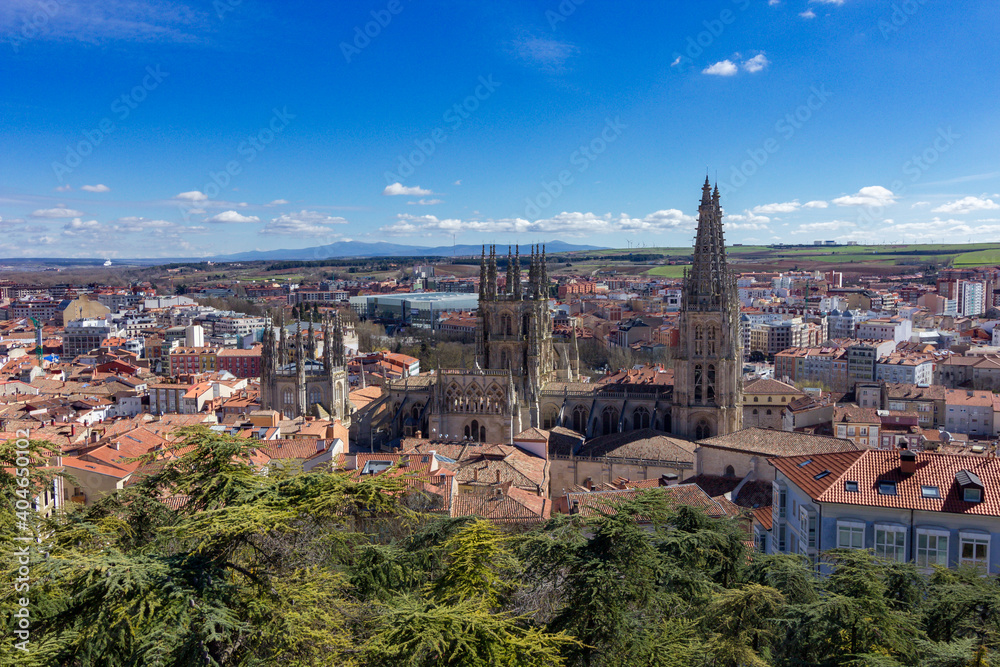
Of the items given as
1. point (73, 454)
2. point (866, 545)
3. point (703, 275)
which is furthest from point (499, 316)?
point (866, 545)

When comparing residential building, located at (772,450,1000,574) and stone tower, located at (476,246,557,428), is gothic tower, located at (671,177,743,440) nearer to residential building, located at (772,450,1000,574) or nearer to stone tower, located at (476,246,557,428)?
stone tower, located at (476,246,557,428)

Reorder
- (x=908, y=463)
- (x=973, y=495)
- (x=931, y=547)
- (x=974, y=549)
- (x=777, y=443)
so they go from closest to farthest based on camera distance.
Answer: (x=974, y=549) < (x=973, y=495) < (x=931, y=547) < (x=908, y=463) < (x=777, y=443)

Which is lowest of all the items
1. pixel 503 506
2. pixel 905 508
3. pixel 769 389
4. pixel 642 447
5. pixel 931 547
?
pixel 769 389

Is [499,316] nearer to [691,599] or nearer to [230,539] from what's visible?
[691,599]

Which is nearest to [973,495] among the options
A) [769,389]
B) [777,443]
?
[777,443]

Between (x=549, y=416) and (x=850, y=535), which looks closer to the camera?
(x=850, y=535)

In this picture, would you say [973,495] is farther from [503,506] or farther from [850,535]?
[503,506]

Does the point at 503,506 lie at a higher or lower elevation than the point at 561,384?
lower
